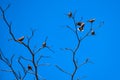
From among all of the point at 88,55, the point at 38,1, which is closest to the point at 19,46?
the point at 38,1

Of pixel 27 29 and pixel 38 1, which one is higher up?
pixel 38 1

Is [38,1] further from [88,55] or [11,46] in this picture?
[88,55]

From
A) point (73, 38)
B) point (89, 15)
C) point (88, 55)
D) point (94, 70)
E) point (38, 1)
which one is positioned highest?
point (38, 1)

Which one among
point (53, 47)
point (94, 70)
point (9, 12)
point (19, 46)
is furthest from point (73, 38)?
point (9, 12)

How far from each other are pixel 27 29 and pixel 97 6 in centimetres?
53

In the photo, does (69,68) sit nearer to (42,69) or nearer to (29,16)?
(42,69)

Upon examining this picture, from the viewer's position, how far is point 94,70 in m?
1.51

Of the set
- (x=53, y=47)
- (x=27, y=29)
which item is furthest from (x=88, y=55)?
(x=27, y=29)

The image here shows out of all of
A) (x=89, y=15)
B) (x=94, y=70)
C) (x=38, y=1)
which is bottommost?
(x=94, y=70)

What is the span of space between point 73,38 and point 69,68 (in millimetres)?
220

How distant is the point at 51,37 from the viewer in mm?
1528

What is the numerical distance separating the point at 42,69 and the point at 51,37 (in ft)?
0.81

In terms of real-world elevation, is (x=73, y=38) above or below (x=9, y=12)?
below

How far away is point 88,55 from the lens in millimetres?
1510
